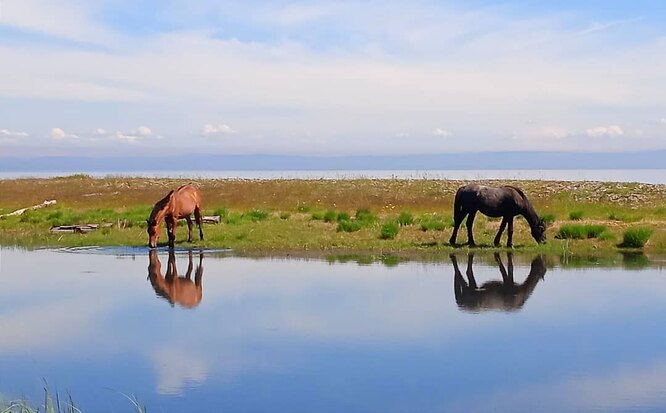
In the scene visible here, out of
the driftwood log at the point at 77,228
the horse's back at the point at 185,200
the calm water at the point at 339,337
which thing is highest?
the horse's back at the point at 185,200

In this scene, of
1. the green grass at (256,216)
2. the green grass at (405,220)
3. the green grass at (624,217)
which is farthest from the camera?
the green grass at (256,216)

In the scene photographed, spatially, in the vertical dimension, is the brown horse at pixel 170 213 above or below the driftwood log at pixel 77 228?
above

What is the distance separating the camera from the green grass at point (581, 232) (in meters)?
20.8

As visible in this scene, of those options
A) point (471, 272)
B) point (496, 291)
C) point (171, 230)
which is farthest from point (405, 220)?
point (496, 291)

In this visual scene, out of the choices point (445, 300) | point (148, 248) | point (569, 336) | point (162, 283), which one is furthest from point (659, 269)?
point (148, 248)

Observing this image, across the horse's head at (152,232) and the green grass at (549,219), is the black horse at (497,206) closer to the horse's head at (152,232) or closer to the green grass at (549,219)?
the green grass at (549,219)

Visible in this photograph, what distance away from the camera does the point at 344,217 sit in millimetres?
24922

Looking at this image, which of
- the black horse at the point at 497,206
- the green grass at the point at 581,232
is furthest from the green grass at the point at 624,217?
the black horse at the point at 497,206

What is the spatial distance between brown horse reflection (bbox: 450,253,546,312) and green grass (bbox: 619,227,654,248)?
4.15 m

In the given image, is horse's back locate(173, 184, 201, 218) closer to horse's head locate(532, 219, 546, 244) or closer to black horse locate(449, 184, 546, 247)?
black horse locate(449, 184, 546, 247)

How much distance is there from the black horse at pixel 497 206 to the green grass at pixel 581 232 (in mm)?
1456

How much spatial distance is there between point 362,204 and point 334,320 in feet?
71.6

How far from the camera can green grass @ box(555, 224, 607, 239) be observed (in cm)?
2081

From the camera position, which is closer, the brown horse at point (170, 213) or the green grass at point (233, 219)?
the brown horse at point (170, 213)
